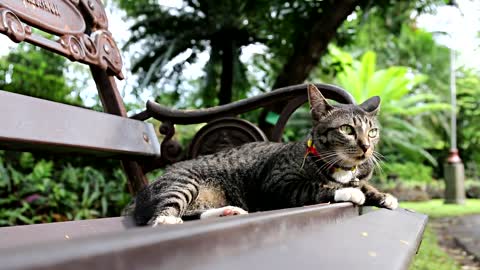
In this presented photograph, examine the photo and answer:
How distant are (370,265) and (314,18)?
4749 mm

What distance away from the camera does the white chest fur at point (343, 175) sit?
1.92 m

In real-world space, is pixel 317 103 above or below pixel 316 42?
below

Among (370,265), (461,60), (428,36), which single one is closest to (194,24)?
(370,265)

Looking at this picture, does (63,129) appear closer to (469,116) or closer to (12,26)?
(12,26)

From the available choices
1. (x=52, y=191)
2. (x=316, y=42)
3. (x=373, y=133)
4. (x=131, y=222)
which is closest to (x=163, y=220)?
(x=131, y=222)

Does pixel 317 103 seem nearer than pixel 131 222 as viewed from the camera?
No

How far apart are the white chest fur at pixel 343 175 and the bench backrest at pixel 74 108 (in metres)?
0.67

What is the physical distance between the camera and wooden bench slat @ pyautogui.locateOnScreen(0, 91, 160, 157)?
52.8 inches

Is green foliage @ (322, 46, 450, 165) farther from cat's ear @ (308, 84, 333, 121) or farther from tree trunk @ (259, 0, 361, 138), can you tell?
cat's ear @ (308, 84, 333, 121)

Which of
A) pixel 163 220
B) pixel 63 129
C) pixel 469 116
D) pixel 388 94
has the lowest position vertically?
pixel 163 220

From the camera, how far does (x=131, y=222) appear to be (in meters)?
1.46

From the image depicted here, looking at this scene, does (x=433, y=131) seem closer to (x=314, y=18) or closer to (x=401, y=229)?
(x=314, y=18)

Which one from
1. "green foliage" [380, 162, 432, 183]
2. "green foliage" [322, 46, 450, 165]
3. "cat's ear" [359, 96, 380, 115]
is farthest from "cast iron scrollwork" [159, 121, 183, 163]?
"green foliage" [380, 162, 432, 183]

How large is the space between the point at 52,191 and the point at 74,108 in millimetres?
2624
